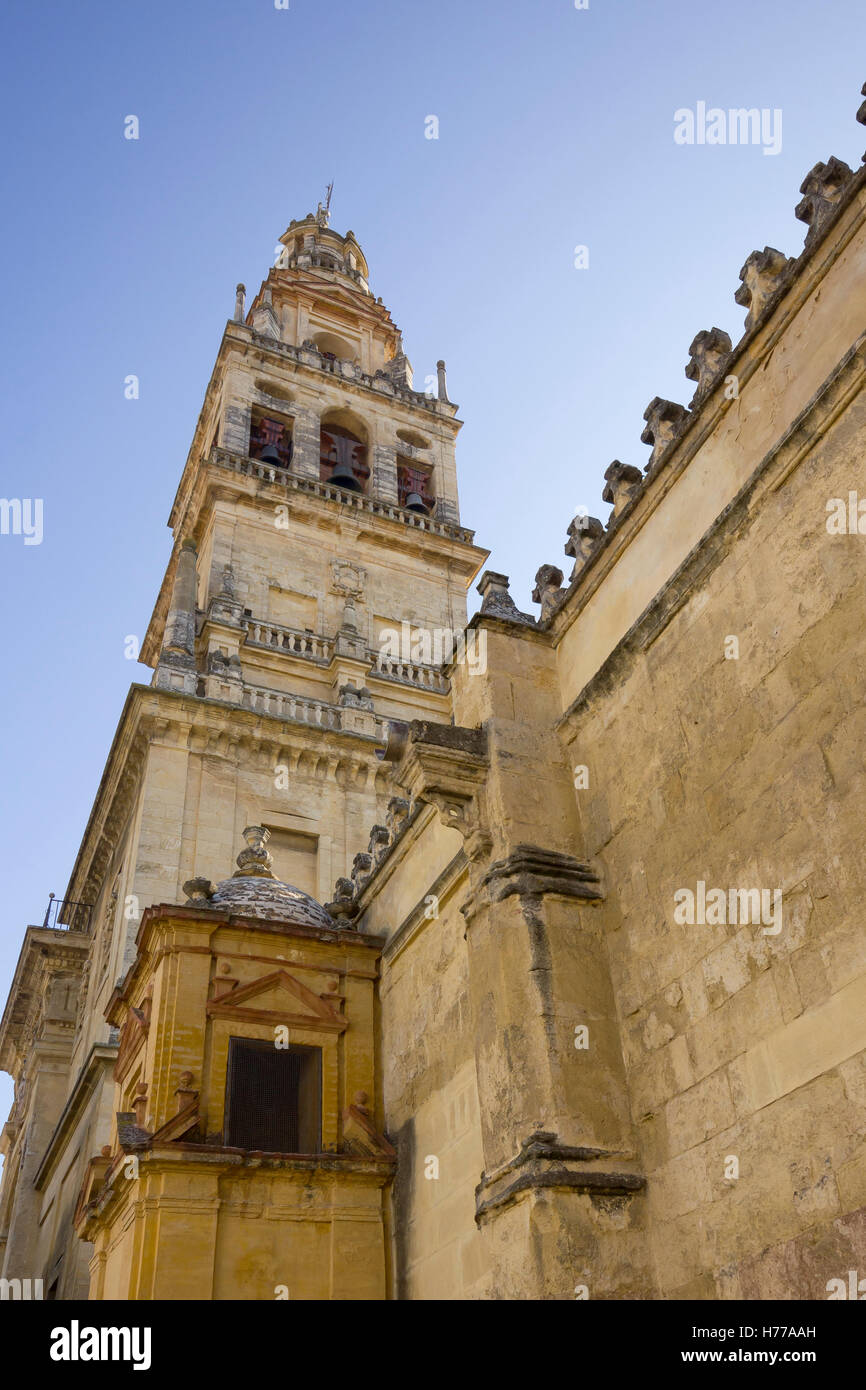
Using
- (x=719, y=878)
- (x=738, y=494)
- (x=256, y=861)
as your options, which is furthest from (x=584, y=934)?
(x=256, y=861)

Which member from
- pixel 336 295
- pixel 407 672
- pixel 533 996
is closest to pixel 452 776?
pixel 533 996

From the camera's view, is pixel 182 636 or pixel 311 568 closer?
pixel 182 636

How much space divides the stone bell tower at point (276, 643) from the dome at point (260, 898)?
1.27 meters

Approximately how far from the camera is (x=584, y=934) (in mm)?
7523

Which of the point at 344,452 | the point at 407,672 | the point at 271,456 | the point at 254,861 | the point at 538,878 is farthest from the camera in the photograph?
the point at 344,452

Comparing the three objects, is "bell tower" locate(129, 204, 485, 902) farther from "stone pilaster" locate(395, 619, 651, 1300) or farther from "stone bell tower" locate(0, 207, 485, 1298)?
"stone pilaster" locate(395, 619, 651, 1300)

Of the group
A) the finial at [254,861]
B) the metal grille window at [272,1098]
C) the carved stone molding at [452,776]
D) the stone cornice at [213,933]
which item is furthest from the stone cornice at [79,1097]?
the carved stone molding at [452,776]

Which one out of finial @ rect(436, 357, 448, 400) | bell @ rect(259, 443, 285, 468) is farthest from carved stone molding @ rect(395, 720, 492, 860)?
finial @ rect(436, 357, 448, 400)

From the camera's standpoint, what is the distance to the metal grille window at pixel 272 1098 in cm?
1045

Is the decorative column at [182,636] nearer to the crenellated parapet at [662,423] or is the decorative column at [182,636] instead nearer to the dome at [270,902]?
the dome at [270,902]

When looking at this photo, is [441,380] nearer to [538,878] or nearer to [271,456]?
[271,456]

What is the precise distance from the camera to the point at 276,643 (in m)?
23.8

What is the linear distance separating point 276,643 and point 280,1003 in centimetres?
1344
